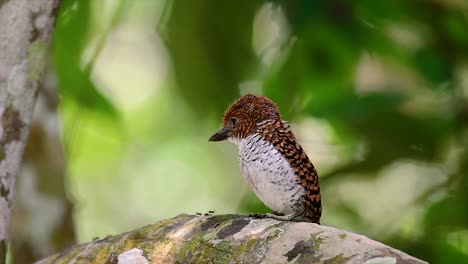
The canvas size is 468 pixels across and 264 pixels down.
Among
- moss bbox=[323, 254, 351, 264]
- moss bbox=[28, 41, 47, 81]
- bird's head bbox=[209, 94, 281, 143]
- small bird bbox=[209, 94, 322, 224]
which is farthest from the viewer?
moss bbox=[28, 41, 47, 81]

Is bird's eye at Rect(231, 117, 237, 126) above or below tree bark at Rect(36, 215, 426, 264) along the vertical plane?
above

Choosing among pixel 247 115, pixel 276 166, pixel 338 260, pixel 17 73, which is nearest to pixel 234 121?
pixel 247 115

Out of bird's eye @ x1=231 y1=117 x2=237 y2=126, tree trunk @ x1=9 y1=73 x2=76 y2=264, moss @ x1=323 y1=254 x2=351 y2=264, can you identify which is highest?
tree trunk @ x1=9 y1=73 x2=76 y2=264

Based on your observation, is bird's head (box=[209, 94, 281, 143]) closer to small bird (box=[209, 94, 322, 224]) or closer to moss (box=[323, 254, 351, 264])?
small bird (box=[209, 94, 322, 224])

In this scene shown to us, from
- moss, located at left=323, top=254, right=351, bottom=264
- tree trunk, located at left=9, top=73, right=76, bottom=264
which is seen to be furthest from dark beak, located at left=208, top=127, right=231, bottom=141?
tree trunk, located at left=9, top=73, right=76, bottom=264

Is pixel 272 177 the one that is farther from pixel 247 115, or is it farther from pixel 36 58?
pixel 36 58

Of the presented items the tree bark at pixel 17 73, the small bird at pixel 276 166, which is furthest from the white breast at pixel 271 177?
the tree bark at pixel 17 73

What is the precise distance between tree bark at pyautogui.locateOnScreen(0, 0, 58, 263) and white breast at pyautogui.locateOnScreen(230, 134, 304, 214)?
0.65m

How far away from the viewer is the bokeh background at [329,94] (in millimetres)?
4129

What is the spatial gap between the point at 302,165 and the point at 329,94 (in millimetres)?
1984

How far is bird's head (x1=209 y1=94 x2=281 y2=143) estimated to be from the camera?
2.63m

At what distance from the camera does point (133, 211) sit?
770 cm

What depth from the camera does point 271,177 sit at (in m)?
2.50

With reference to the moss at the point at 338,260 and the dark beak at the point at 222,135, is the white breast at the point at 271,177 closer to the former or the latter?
the dark beak at the point at 222,135
